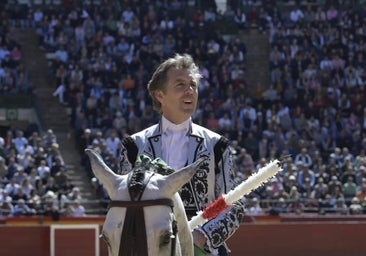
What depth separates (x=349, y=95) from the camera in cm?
2244

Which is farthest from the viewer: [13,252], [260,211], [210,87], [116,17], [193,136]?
[116,17]

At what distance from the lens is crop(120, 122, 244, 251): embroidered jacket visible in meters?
3.96

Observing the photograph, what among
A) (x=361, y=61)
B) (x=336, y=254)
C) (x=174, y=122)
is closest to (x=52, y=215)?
(x=336, y=254)

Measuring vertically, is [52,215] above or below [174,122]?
below

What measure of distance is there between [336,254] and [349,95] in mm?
6077

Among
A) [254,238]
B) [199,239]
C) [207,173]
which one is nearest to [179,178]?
[199,239]

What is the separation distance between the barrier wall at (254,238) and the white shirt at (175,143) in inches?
442

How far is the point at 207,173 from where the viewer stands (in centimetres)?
409

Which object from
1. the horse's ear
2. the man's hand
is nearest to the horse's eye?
the horse's ear

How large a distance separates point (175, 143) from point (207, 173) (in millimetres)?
203

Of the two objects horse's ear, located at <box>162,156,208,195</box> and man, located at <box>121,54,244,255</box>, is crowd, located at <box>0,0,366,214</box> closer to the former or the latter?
man, located at <box>121,54,244,255</box>

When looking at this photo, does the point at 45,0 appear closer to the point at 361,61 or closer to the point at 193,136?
the point at 361,61

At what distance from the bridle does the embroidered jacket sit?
73 centimetres

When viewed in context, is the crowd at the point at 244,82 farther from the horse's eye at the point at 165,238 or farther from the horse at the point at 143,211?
the horse's eye at the point at 165,238
